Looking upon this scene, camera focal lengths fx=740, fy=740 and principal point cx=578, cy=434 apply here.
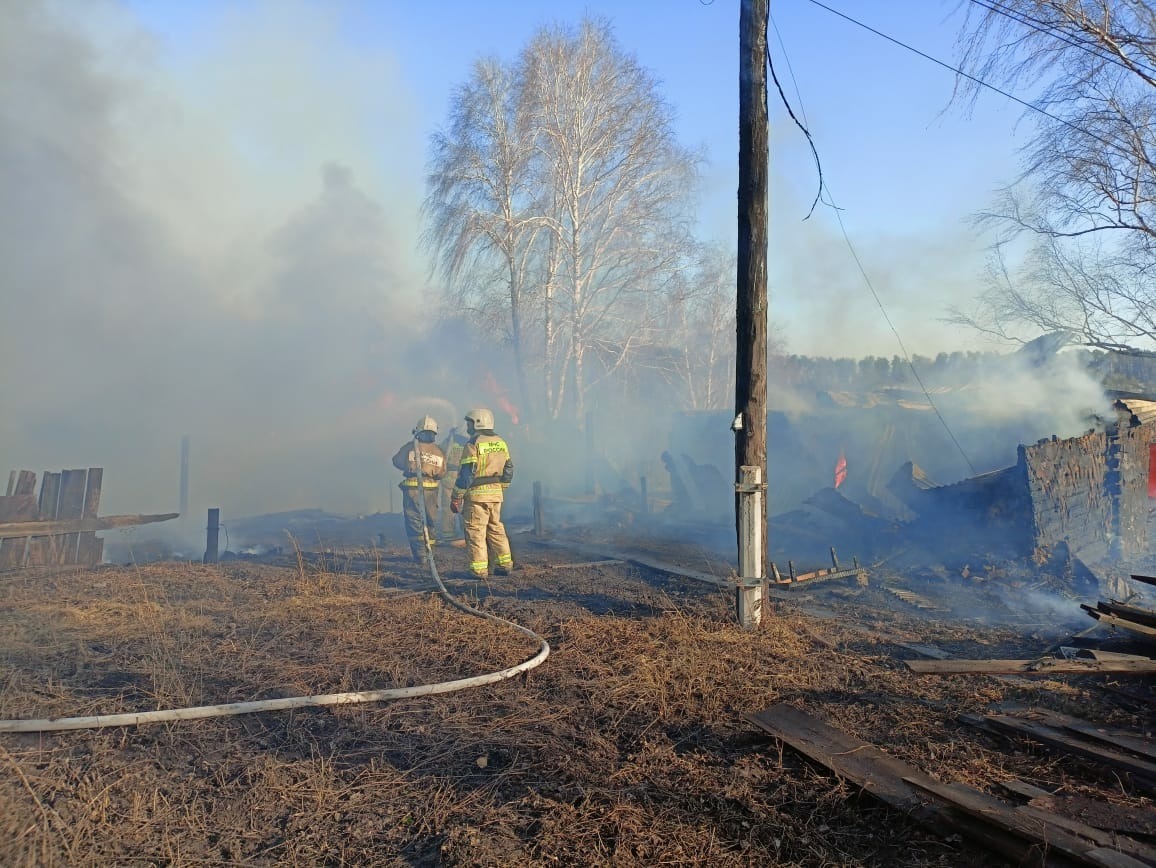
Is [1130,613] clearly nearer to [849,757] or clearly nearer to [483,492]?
[849,757]

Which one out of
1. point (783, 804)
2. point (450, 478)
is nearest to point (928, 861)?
point (783, 804)

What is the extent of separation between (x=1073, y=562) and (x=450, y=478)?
938cm

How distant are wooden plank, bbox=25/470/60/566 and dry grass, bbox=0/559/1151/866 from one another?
3.82m

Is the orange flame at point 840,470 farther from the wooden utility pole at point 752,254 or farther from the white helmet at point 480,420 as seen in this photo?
the wooden utility pole at point 752,254

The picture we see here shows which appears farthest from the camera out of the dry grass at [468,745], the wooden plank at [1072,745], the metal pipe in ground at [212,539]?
the metal pipe in ground at [212,539]

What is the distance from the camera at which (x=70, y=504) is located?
10367 mm

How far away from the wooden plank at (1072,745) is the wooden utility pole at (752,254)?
2.51 meters

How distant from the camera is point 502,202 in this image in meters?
22.7

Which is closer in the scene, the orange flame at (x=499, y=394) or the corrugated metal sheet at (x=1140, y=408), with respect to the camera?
the corrugated metal sheet at (x=1140, y=408)

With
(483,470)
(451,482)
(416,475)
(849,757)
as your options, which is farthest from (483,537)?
(849,757)

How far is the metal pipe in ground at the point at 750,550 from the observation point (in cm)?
629

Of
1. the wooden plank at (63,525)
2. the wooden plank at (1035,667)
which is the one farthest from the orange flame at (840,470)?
the wooden plank at (63,525)

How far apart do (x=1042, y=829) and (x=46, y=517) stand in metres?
11.8

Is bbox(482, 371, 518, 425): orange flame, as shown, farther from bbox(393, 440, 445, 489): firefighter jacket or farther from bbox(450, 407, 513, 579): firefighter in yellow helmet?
bbox(450, 407, 513, 579): firefighter in yellow helmet
